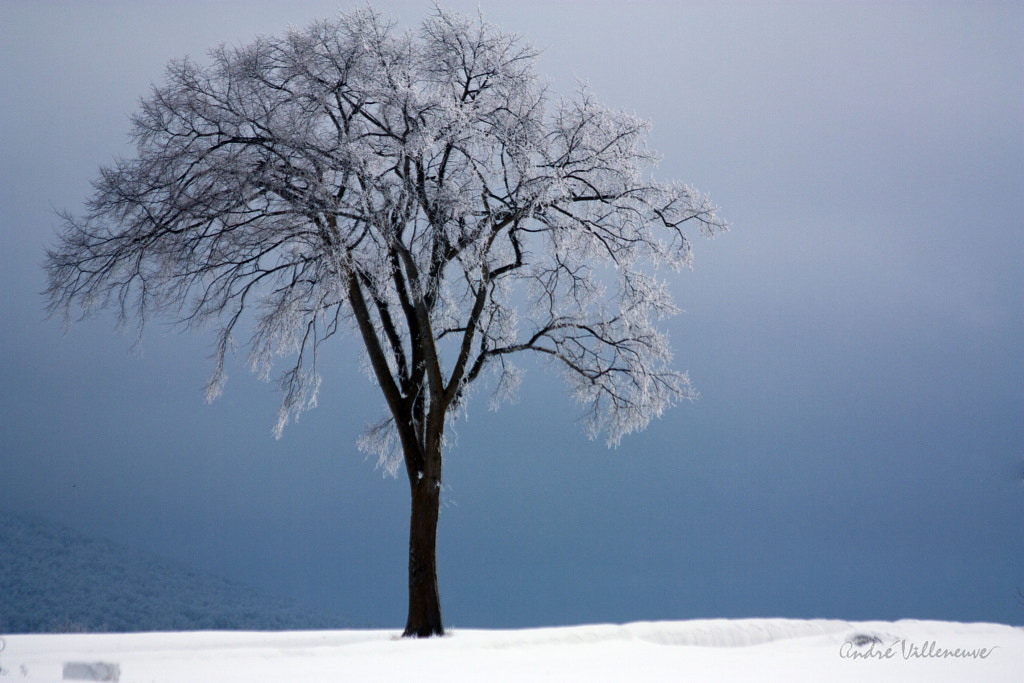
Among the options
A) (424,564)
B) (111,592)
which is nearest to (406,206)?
(424,564)

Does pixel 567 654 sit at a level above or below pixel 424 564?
below

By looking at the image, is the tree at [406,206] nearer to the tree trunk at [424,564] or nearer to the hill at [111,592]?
the tree trunk at [424,564]

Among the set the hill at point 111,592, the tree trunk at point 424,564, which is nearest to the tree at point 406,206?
the tree trunk at point 424,564

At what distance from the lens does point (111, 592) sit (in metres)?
21.1

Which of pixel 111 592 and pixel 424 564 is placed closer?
pixel 424 564

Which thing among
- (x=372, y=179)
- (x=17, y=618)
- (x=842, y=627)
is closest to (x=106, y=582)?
(x=17, y=618)
